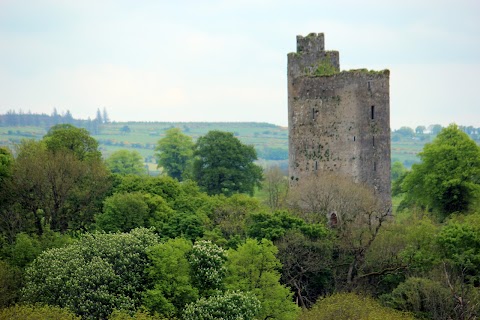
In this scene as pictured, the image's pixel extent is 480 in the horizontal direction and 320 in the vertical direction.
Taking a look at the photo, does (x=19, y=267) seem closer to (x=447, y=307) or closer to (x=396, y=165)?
(x=447, y=307)

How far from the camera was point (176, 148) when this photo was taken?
103562 millimetres

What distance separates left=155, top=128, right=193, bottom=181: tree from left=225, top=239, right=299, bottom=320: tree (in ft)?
171

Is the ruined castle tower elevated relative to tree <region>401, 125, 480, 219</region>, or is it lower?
elevated

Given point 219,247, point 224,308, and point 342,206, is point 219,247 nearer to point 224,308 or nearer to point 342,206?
point 224,308

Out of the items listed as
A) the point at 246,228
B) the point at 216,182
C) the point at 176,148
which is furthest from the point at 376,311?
the point at 176,148

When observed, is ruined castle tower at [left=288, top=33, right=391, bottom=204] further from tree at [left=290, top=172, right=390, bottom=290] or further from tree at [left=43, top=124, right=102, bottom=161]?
tree at [left=43, top=124, right=102, bottom=161]

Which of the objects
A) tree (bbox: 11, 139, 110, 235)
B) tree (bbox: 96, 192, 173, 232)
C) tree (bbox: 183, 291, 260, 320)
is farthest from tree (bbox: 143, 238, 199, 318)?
tree (bbox: 11, 139, 110, 235)

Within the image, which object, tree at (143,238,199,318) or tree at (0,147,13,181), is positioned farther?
tree at (0,147,13,181)

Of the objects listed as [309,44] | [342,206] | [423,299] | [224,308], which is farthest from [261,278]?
[309,44]

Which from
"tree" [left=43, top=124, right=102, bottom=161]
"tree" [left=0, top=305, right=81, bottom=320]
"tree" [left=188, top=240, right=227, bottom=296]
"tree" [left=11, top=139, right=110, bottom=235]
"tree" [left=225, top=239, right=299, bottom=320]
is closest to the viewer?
"tree" [left=0, top=305, right=81, bottom=320]

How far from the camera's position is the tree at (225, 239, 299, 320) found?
4653 cm

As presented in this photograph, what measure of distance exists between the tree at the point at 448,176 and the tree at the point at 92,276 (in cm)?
2250

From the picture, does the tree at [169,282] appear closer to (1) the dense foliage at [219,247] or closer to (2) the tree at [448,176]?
(1) the dense foliage at [219,247]

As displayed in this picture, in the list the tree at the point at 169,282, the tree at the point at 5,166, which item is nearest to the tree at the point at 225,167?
the tree at the point at 5,166
